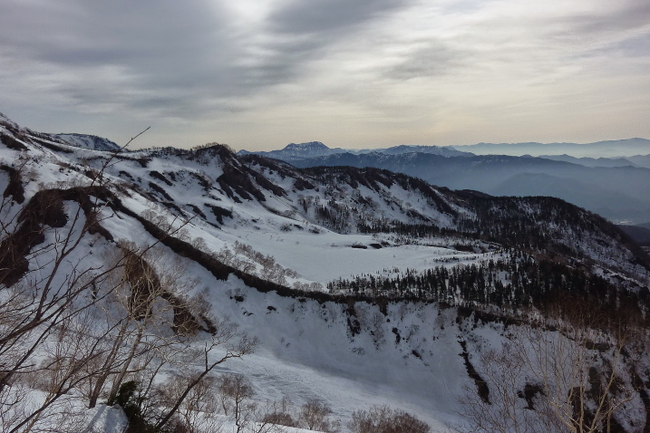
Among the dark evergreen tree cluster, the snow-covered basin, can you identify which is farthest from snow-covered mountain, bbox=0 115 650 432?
the snow-covered basin

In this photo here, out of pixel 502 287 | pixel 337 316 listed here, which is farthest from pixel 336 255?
pixel 502 287

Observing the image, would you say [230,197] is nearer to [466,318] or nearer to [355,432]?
[466,318]

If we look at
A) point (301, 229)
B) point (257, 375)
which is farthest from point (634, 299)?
point (301, 229)

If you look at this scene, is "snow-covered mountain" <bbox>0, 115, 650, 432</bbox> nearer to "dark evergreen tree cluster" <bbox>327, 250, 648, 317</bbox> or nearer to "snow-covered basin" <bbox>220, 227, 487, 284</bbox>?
"dark evergreen tree cluster" <bbox>327, 250, 648, 317</bbox>

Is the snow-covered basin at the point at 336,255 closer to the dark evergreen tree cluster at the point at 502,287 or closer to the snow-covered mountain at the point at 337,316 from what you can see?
the snow-covered mountain at the point at 337,316

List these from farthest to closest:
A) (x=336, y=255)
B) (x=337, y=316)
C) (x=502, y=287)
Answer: (x=336, y=255) < (x=502, y=287) < (x=337, y=316)

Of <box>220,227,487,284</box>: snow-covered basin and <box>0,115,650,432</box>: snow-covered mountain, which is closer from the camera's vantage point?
<box>0,115,650,432</box>: snow-covered mountain

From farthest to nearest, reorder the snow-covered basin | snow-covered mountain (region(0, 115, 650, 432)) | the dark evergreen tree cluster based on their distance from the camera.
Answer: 1. the snow-covered basin
2. the dark evergreen tree cluster
3. snow-covered mountain (region(0, 115, 650, 432))

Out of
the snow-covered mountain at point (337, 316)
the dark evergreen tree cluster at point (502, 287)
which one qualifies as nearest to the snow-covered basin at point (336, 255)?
the snow-covered mountain at point (337, 316)

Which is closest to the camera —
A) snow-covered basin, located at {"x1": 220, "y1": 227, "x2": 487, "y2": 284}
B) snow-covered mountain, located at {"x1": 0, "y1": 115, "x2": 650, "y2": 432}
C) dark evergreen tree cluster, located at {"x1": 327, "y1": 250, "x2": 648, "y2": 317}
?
snow-covered mountain, located at {"x1": 0, "y1": 115, "x2": 650, "y2": 432}

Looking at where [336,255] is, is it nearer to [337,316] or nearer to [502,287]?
[337,316]

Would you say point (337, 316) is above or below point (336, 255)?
below

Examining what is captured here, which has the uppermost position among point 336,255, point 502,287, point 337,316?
point 502,287
